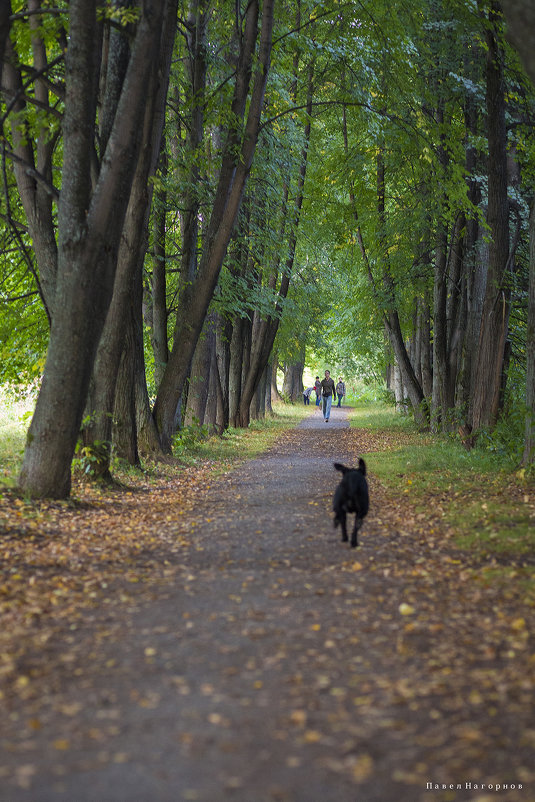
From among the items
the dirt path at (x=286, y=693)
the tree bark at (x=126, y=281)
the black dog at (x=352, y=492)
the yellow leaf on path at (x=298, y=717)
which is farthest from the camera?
the tree bark at (x=126, y=281)

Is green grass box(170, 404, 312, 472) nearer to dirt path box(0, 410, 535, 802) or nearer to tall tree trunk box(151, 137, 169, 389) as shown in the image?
tall tree trunk box(151, 137, 169, 389)

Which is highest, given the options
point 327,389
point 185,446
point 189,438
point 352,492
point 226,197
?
point 226,197

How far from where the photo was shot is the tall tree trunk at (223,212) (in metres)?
14.7

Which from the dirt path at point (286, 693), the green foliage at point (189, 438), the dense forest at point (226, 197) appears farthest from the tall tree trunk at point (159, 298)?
the dirt path at point (286, 693)

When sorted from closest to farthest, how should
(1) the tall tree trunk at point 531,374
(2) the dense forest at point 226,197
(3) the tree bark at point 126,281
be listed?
(2) the dense forest at point 226,197, (3) the tree bark at point 126,281, (1) the tall tree trunk at point 531,374

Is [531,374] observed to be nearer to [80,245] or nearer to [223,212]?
[223,212]

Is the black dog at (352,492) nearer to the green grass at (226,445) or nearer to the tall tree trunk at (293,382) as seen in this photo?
the green grass at (226,445)

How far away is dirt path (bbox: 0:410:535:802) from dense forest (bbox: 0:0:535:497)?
4118 millimetres

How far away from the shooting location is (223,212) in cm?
1574

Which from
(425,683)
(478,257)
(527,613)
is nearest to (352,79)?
(478,257)

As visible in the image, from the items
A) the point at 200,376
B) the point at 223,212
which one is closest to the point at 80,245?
the point at 223,212

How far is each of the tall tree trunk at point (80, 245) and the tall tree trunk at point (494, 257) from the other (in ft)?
25.8

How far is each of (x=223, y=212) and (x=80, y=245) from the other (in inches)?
270

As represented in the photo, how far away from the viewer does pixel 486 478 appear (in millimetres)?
12750
